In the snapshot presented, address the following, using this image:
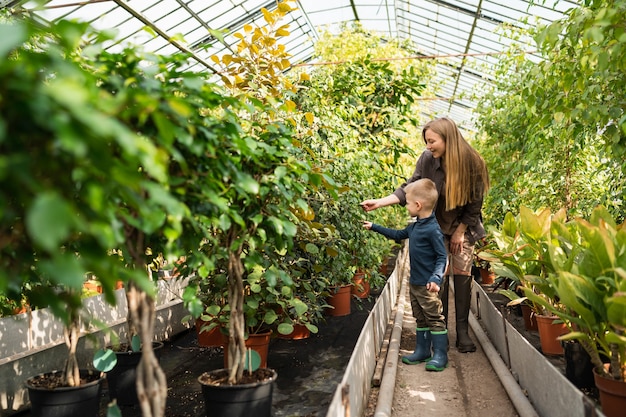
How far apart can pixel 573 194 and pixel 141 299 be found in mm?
5069

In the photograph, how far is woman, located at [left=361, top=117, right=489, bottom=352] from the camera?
137 inches

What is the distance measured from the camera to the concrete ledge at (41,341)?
2547mm

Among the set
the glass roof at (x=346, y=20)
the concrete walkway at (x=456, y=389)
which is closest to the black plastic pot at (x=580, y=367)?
the concrete walkway at (x=456, y=389)

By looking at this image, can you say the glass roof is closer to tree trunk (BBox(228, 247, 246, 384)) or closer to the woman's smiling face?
the woman's smiling face

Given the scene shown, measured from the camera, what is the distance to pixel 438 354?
3.30m

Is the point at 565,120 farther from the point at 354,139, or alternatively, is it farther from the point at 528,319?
the point at 354,139

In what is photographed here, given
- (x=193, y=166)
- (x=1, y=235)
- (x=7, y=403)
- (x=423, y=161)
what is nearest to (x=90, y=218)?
(x=1, y=235)

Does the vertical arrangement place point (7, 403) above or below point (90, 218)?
below

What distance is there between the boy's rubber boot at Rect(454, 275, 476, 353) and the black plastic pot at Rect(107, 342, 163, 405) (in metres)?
2.04

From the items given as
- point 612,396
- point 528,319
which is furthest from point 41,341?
point 528,319

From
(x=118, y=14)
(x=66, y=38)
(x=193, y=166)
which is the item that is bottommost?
(x=193, y=166)

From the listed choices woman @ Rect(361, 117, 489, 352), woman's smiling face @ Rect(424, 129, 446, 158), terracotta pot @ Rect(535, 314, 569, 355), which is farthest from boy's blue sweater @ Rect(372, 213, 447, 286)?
terracotta pot @ Rect(535, 314, 569, 355)

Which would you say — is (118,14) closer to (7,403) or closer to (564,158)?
(564,158)

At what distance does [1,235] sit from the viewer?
1.06 metres
